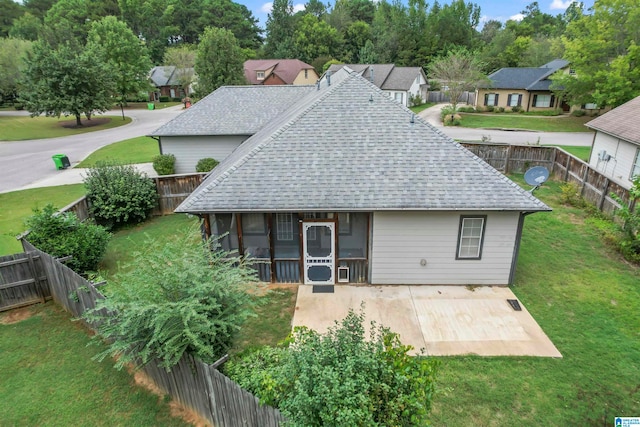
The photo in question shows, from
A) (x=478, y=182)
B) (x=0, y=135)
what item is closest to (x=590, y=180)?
(x=478, y=182)

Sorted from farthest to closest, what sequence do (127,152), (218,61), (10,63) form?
(10,63)
(218,61)
(127,152)

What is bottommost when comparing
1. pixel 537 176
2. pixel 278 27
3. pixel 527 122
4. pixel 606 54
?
pixel 527 122

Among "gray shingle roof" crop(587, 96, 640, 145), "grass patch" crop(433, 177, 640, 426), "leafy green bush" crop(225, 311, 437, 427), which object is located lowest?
"grass patch" crop(433, 177, 640, 426)

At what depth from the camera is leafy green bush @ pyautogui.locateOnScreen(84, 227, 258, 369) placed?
5961 mm

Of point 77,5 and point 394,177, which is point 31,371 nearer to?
point 394,177

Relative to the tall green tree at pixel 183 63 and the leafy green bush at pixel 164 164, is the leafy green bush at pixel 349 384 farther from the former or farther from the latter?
the tall green tree at pixel 183 63

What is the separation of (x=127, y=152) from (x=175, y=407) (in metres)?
25.3

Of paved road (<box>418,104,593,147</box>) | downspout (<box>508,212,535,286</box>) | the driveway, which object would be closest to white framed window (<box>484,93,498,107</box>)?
paved road (<box>418,104,593,147</box>)

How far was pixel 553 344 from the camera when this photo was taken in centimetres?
885

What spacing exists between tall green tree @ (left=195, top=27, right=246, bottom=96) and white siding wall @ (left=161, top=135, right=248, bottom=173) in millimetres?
21236

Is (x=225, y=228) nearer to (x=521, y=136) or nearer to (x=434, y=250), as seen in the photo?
(x=434, y=250)

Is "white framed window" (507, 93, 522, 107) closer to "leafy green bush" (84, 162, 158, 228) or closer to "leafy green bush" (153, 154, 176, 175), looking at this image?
"leafy green bush" (153, 154, 176, 175)

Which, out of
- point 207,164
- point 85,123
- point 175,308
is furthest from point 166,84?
point 175,308

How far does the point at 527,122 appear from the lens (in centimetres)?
3681
